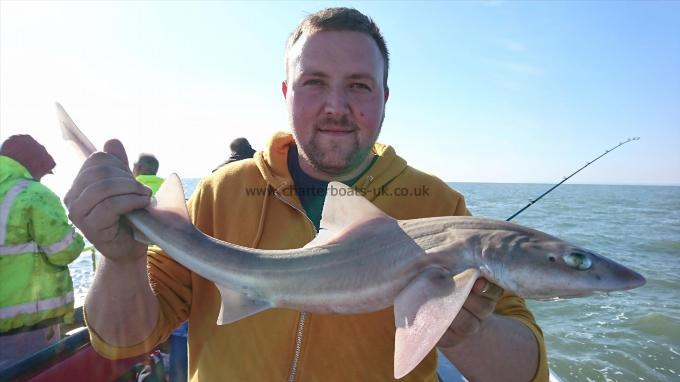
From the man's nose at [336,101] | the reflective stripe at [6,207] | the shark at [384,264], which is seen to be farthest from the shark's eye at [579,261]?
the reflective stripe at [6,207]

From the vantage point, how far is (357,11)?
3.11 m

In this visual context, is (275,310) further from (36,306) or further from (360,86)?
(36,306)

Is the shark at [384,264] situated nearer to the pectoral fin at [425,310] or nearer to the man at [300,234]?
the pectoral fin at [425,310]

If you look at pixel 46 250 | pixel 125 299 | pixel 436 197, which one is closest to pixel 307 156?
pixel 436 197

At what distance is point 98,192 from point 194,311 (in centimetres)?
112

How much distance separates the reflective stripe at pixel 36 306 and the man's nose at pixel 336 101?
4.41m

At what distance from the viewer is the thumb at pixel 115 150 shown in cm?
225

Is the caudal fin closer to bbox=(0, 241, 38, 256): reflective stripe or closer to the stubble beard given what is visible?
the stubble beard

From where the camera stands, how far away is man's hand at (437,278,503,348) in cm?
206

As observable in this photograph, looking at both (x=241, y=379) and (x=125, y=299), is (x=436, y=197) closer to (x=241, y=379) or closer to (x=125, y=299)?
(x=241, y=379)

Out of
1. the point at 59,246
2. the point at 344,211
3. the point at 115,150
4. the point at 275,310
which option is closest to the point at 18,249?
the point at 59,246

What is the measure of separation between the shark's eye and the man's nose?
1587 mm

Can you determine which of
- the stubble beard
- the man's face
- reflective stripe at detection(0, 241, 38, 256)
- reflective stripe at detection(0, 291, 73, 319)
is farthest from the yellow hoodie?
reflective stripe at detection(0, 291, 73, 319)

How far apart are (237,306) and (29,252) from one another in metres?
3.99
